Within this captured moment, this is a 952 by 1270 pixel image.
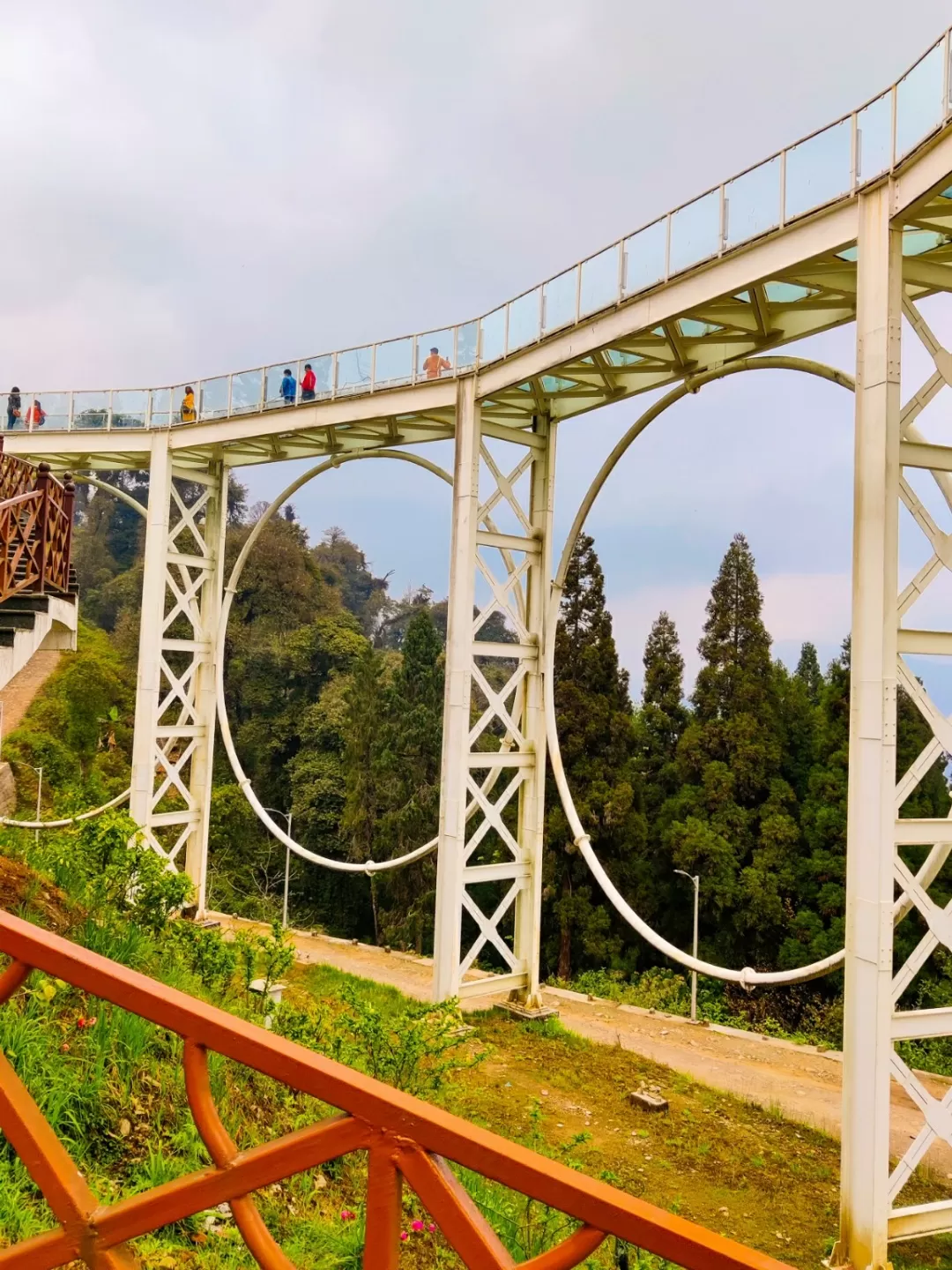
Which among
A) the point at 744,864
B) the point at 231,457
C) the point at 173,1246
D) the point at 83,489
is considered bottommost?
the point at 744,864

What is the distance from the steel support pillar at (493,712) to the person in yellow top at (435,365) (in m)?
0.57

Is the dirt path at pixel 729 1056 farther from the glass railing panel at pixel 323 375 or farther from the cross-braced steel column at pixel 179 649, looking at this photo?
the glass railing panel at pixel 323 375

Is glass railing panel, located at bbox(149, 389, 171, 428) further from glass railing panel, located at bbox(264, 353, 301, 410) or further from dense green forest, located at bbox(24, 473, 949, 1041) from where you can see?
dense green forest, located at bbox(24, 473, 949, 1041)

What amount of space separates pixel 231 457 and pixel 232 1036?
12661 mm

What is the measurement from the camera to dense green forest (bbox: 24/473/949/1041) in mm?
19625

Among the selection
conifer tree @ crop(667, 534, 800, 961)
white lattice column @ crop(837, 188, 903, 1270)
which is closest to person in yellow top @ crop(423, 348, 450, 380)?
white lattice column @ crop(837, 188, 903, 1270)

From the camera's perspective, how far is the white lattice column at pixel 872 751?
5.05 meters

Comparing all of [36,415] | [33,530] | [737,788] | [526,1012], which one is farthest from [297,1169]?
[737,788]

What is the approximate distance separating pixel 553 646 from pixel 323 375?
14.3ft

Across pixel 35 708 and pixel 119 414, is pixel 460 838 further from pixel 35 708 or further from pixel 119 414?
pixel 35 708

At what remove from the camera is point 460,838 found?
9000 millimetres

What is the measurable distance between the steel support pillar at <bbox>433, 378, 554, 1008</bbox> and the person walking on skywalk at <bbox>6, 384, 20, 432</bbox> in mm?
7583

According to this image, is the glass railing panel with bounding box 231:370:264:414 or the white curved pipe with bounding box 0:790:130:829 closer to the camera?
the white curved pipe with bounding box 0:790:130:829

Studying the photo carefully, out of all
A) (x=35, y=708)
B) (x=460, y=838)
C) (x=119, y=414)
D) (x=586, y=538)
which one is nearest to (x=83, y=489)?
(x=35, y=708)
